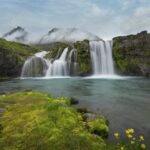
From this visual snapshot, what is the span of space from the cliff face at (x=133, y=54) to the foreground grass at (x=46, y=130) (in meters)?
45.0

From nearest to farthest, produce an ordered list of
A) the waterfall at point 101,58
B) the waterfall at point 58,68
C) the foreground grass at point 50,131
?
the foreground grass at point 50,131
the waterfall at point 58,68
the waterfall at point 101,58

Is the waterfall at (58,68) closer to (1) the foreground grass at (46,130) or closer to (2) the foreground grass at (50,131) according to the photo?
(2) the foreground grass at (50,131)

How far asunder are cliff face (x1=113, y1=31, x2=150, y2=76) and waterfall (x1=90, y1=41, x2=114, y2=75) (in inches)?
64.1

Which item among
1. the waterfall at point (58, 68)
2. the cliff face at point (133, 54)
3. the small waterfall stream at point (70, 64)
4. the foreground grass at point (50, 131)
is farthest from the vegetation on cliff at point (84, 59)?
the foreground grass at point (50, 131)

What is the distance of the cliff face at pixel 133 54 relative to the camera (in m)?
54.2

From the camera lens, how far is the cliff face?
178 feet

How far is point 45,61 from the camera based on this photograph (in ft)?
182

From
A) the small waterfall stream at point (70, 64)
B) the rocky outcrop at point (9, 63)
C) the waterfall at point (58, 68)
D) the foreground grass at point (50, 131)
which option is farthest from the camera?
the small waterfall stream at point (70, 64)

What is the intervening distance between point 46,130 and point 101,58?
47202 mm

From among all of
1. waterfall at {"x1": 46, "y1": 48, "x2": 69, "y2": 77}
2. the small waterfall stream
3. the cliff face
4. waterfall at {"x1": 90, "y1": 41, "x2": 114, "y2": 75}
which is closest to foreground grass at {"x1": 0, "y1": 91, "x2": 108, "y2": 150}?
waterfall at {"x1": 46, "y1": 48, "x2": 69, "y2": 77}

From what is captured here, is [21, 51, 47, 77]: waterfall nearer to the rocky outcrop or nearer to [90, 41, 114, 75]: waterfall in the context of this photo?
the rocky outcrop

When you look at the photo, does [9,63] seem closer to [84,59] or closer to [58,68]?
[58,68]

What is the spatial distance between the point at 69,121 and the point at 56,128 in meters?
1.20

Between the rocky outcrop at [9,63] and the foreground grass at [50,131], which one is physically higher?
the rocky outcrop at [9,63]
